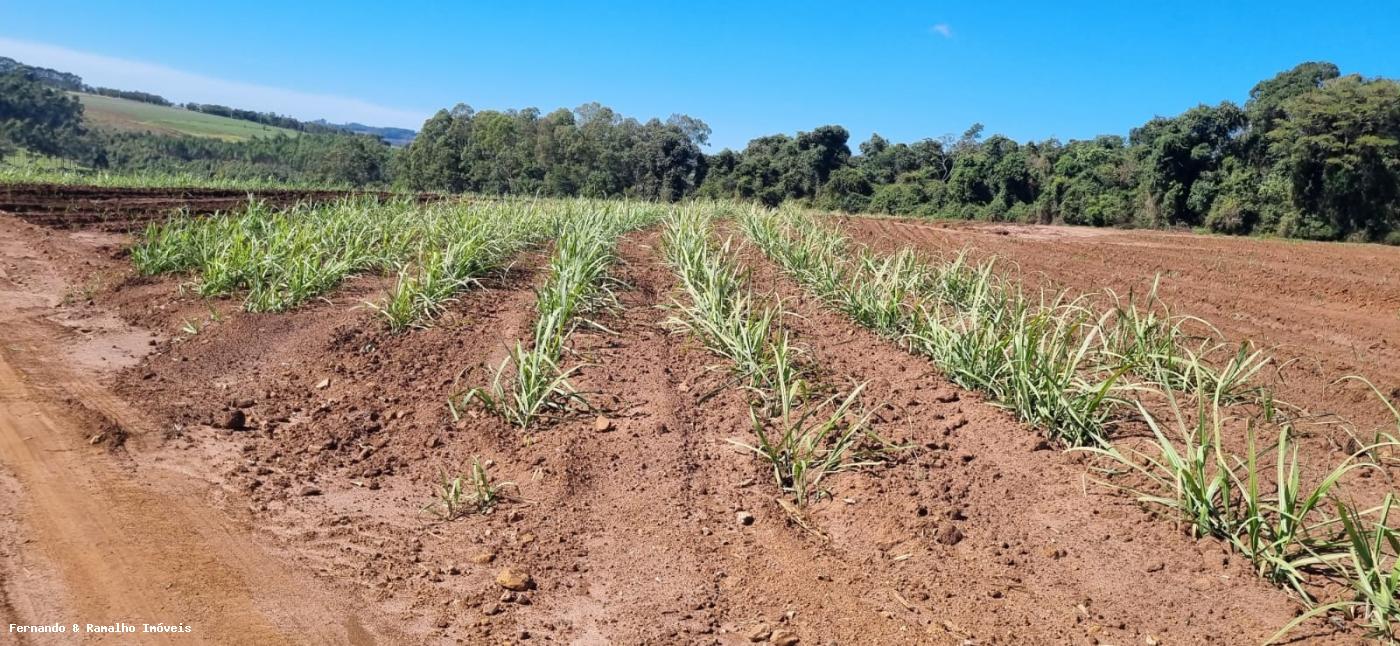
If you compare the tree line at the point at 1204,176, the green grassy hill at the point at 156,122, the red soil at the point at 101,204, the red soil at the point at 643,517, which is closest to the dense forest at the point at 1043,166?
the tree line at the point at 1204,176

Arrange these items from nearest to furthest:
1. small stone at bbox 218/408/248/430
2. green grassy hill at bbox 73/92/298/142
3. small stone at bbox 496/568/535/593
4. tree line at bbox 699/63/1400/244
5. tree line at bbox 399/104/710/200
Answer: small stone at bbox 496/568/535/593
small stone at bbox 218/408/248/430
tree line at bbox 699/63/1400/244
tree line at bbox 399/104/710/200
green grassy hill at bbox 73/92/298/142

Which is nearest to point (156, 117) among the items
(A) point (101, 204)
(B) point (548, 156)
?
(B) point (548, 156)

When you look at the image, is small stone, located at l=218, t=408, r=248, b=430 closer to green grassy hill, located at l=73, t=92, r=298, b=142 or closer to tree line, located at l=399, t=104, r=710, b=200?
tree line, located at l=399, t=104, r=710, b=200

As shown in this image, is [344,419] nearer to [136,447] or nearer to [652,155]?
[136,447]

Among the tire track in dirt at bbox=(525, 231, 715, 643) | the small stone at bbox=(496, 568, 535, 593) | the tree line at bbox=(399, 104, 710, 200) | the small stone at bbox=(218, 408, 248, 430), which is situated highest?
the tree line at bbox=(399, 104, 710, 200)

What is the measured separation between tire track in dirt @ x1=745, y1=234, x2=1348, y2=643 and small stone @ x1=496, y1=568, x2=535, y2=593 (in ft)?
3.18

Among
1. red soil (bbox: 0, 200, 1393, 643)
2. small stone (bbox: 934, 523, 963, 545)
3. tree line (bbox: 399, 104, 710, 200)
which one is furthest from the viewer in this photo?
tree line (bbox: 399, 104, 710, 200)

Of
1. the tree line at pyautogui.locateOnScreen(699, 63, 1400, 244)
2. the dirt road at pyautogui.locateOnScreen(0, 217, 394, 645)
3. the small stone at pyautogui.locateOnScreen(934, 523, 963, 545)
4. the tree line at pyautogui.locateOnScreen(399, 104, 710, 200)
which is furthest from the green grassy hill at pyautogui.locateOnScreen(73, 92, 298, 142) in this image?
the small stone at pyautogui.locateOnScreen(934, 523, 963, 545)

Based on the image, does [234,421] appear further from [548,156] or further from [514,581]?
[548,156]

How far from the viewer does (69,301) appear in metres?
6.02

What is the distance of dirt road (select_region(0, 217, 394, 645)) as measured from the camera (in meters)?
2.09

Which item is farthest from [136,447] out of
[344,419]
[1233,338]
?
[1233,338]

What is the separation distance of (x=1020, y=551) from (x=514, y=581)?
1.54 meters

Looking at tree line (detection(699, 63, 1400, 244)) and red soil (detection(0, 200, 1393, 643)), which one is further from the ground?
tree line (detection(699, 63, 1400, 244))
